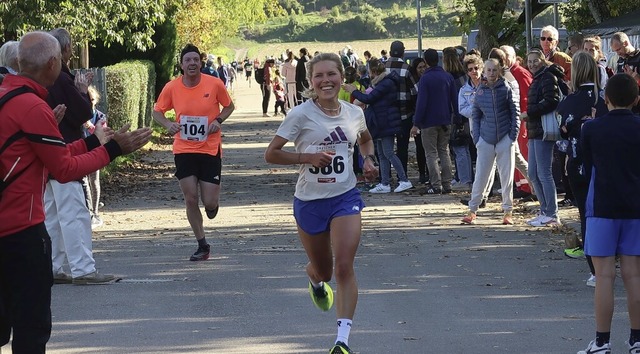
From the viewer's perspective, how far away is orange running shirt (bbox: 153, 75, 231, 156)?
12.2m

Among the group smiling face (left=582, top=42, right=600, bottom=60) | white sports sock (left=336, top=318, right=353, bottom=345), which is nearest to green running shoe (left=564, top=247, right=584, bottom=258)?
smiling face (left=582, top=42, right=600, bottom=60)

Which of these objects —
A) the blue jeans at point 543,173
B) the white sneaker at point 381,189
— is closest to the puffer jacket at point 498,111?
the blue jeans at point 543,173

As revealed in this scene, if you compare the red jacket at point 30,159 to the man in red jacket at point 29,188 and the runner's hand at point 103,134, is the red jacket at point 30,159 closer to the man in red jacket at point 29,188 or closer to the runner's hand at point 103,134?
the man in red jacket at point 29,188

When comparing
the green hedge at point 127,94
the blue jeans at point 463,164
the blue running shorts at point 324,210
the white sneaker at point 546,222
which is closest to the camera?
the blue running shorts at point 324,210

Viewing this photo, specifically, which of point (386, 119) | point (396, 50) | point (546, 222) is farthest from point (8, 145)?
point (396, 50)

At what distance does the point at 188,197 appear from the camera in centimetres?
1218

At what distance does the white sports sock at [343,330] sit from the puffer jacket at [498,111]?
23.0 ft

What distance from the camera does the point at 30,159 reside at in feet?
21.5

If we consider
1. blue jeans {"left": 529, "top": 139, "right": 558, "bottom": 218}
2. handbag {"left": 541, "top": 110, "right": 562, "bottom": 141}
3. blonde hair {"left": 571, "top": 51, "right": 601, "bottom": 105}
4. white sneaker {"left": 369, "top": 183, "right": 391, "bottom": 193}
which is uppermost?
blonde hair {"left": 571, "top": 51, "right": 601, "bottom": 105}

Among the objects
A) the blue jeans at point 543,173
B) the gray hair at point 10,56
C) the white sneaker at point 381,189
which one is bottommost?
the white sneaker at point 381,189

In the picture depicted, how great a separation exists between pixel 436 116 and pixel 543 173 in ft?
13.4

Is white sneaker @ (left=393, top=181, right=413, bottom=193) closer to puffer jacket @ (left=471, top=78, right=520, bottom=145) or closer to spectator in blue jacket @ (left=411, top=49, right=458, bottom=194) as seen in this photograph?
spectator in blue jacket @ (left=411, top=49, right=458, bottom=194)

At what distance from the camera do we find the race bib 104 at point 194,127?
1221 cm

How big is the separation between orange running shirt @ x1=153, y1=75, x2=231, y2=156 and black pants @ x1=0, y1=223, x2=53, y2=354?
18.6ft
